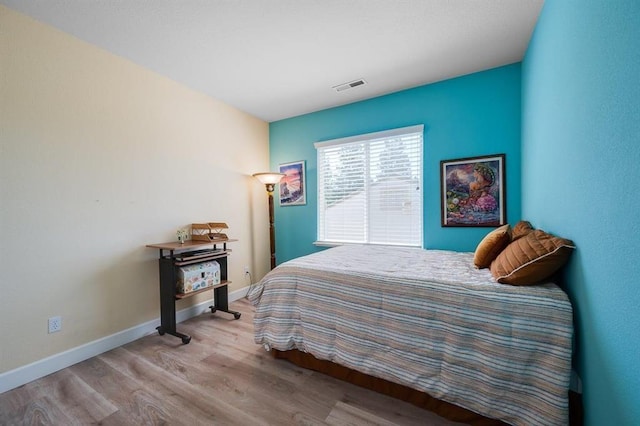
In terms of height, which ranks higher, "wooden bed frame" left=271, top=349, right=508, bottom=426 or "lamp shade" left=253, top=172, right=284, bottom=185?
"lamp shade" left=253, top=172, right=284, bottom=185

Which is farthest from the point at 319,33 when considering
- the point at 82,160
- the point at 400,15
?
the point at 82,160

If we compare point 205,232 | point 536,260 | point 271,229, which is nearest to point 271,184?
point 271,229

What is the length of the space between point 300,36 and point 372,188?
1883mm

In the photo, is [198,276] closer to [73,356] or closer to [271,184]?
[73,356]

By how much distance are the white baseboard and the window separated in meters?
2.18

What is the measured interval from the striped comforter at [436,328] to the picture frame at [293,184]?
1895mm

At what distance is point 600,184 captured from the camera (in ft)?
3.33

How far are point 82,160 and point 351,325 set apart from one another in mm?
2526

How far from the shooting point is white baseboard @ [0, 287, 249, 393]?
5.83 feet

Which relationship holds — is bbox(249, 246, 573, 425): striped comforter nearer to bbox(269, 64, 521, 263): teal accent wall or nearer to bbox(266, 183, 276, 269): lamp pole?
bbox(269, 64, 521, 263): teal accent wall

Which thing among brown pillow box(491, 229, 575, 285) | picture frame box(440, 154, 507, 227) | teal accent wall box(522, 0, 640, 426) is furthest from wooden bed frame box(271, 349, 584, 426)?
picture frame box(440, 154, 507, 227)


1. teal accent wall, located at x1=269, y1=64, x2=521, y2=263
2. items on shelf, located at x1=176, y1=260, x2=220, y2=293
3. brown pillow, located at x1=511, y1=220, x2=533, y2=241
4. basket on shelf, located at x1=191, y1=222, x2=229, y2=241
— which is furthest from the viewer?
basket on shelf, located at x1=191, y1=222, x2=229, y2=241

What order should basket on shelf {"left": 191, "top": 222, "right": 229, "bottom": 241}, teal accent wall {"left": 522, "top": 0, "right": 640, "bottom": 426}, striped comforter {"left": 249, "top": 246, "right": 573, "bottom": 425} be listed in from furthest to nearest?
basket on shelf {"left": 191, "top": 222, "right": 229, "bottom": 241}, striped comforter {"left": 249, "top": 246, "right": 573, "bottom": 425}, teal accent wall {"left": 522, "top": 0, "right": 640, "bottom": 426}

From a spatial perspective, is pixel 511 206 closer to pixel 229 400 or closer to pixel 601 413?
pixel 601 413
